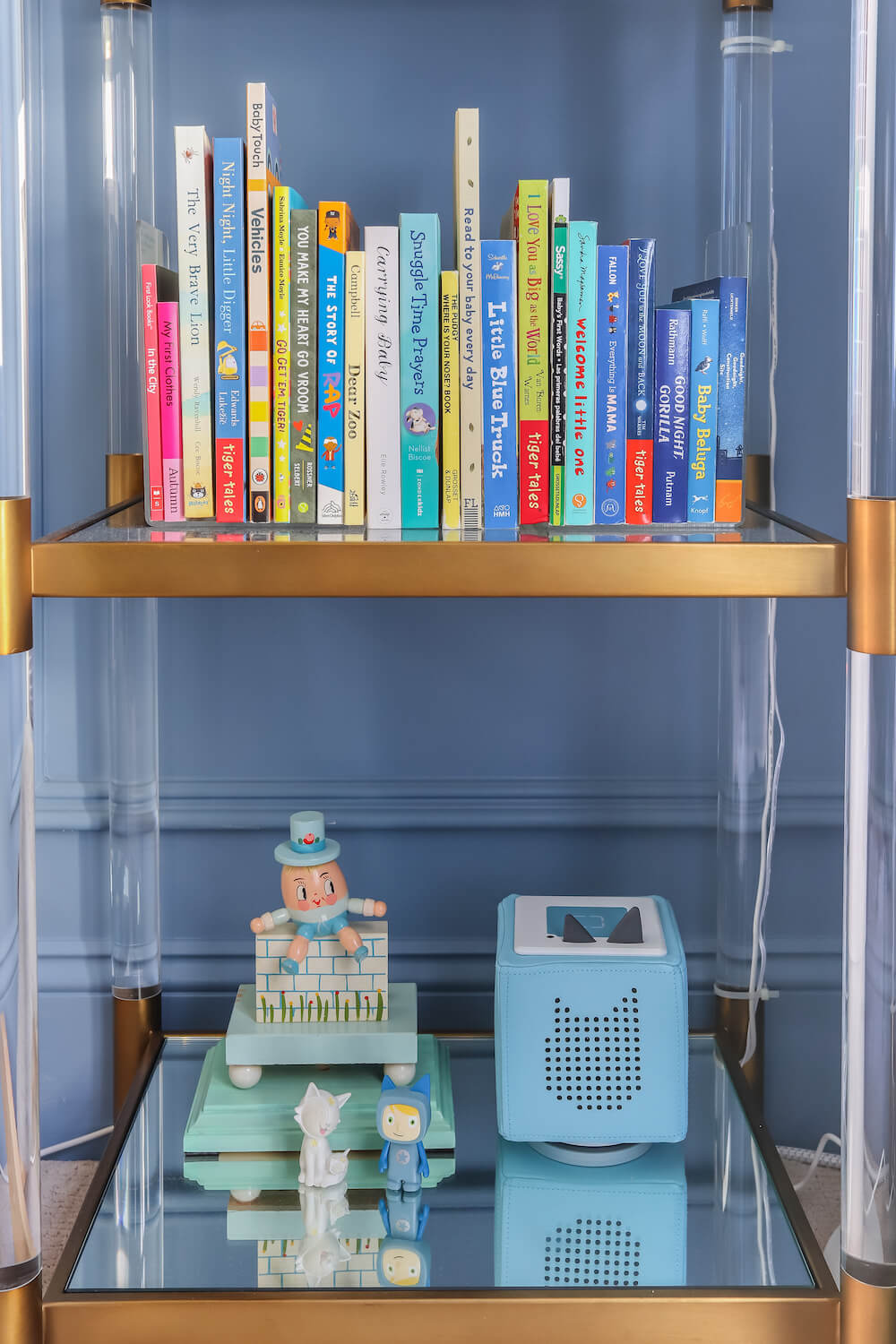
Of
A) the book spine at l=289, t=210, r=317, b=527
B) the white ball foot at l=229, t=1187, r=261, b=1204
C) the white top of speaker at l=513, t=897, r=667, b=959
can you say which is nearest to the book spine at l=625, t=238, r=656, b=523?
the book spine at l=289, t=210, r=317, b=527

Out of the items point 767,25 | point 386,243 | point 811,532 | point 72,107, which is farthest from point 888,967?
point 72,107

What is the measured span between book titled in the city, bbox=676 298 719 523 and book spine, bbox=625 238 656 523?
28 mm

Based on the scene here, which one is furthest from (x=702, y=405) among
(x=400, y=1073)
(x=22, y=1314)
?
(x=22, y=1314)

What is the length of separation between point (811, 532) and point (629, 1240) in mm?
508

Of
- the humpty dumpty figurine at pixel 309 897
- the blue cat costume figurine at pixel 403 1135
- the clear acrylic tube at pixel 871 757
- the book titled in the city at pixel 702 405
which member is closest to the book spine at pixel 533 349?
the book titled in the city at pixel 702 405

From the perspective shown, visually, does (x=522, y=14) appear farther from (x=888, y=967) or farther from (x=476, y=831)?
(x=888, y=967)

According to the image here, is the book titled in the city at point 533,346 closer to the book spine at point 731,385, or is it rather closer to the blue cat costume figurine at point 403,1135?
the book spine at point 731,385

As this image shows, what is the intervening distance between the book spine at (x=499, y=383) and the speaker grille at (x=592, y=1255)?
50cm

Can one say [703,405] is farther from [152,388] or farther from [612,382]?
[152,388]

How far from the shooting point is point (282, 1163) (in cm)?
100

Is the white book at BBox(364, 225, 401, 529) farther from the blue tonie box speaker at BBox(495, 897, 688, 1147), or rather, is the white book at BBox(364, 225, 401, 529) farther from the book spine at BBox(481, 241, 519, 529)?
the blue tonie box speaker at BBox(495, 897, 688, 1147)

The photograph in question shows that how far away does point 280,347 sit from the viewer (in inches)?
35.6

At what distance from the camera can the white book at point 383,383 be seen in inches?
35.4

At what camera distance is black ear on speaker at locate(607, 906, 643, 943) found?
39.6 inches
